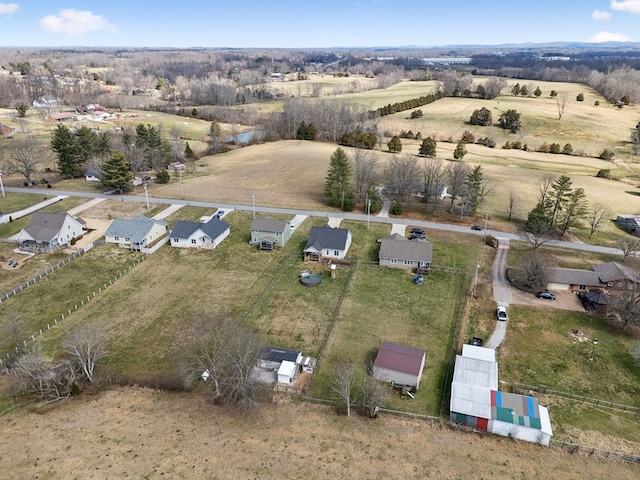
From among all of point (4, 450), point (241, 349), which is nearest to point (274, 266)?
point (241, 349)

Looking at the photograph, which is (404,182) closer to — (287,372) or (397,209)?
(397,209)

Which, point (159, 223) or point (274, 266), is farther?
point (159, 223)

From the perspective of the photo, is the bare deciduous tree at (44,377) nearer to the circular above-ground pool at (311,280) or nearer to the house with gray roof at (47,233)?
the circular above-ground pool at (311,280)

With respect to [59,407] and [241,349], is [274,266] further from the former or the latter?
[59,407]

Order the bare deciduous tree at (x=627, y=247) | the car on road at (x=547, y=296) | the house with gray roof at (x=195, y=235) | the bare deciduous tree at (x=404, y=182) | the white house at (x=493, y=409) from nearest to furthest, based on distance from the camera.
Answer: the white house at (x=493, y=409), the car on road at (x=547, y=296), the bare deciduous tree at (x=627, y=247), the house with gray roof at (x=195, y=235), the bare deciduous tree at (x=404, y=182)

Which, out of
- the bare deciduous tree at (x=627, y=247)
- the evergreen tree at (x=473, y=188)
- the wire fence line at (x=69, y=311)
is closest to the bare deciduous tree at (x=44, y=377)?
the wire fence line at (x=69, y=311)

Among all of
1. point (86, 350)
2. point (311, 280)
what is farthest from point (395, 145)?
point (86, 350)
